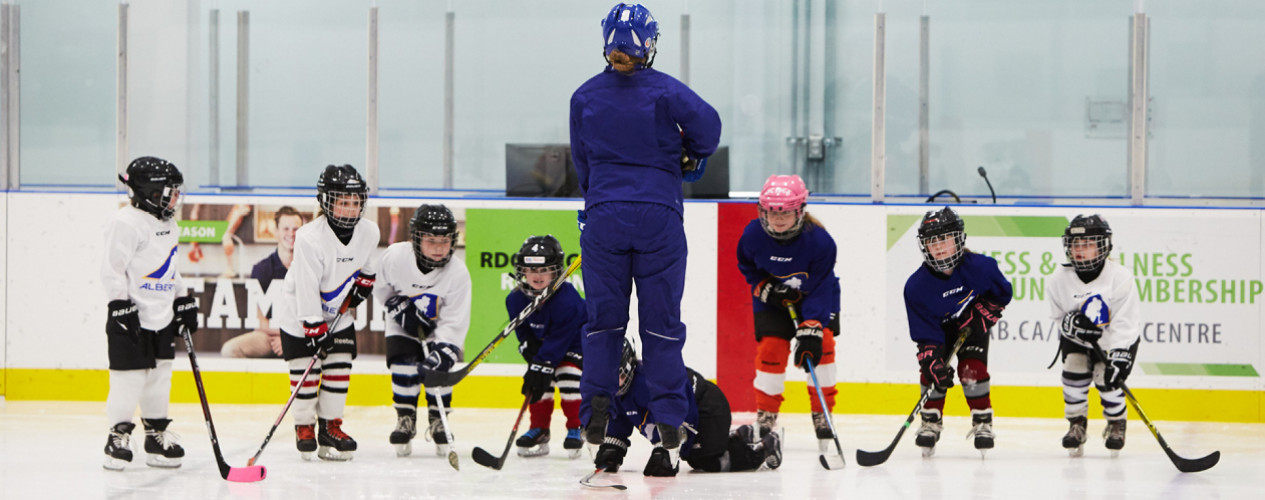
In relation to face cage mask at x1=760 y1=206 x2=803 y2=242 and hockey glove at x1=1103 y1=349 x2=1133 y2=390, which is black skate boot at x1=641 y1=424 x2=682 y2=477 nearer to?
face cage mask at x1=760 y1=206 x2=803 y2=242

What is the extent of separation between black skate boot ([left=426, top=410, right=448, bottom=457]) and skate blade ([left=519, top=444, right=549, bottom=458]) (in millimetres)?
258

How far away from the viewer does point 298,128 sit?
6.43 m

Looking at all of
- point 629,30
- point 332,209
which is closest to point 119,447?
point 332,209

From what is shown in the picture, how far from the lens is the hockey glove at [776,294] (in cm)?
431

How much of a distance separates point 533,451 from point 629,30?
1543mm

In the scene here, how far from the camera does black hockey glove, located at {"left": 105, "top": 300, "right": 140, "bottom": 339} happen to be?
368 centimetres

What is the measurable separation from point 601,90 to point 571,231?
1.98 m

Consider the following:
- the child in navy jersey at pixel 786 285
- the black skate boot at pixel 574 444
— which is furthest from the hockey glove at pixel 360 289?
the child in navy jersey at pixel 786 285

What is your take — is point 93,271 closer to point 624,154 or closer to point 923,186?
point 624,154

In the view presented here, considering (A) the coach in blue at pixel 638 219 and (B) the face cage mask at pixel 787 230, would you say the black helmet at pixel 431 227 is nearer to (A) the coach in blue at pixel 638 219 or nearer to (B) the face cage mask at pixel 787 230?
(A) the coach in blue at pixel 638 219

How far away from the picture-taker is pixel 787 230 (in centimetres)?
426

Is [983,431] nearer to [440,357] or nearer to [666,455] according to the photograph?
[666,455]

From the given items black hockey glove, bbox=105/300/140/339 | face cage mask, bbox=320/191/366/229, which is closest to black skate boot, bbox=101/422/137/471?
black hockey glove, bbox=105/300/140/339

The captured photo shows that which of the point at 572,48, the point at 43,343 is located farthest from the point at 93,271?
the point at 572,48
